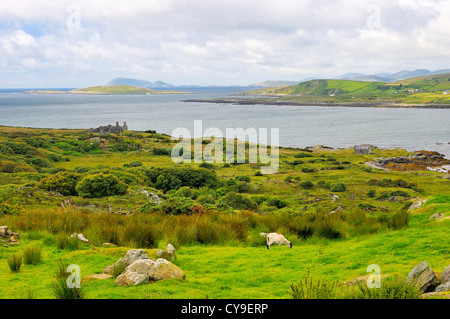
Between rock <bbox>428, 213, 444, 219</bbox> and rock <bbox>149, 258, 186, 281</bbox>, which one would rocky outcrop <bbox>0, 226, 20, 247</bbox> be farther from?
rock <bbox>428, 213, 444, 219</bbox>

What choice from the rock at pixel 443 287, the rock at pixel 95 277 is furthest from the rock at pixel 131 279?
the rock at pixel 443 287

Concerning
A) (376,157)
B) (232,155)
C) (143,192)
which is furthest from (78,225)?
(376,157)

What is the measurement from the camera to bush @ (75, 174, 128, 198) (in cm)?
2384

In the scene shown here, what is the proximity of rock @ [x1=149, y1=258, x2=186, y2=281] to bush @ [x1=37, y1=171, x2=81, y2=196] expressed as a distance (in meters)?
19.0

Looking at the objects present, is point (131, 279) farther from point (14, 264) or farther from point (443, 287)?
point (443, 287)

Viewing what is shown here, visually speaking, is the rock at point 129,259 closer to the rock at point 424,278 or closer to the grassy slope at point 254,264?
the grassy slope at point 254,264

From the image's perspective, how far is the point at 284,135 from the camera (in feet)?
339

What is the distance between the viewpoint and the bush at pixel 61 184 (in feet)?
77.8

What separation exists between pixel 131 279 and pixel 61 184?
19.8 meters

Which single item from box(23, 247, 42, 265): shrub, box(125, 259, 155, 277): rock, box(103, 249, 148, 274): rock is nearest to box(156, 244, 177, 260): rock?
box(103, 249, 148, 274): rock

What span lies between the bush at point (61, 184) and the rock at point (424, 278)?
22.3 metres

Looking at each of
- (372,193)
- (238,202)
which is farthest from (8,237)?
(372,193)

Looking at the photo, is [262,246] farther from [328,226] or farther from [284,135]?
[284,135]
